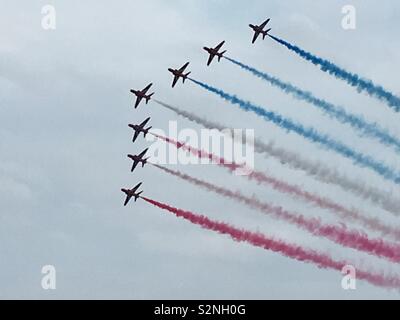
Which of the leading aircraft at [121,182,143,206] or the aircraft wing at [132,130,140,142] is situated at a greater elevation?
the aircraft wing at [132,130,140,142]

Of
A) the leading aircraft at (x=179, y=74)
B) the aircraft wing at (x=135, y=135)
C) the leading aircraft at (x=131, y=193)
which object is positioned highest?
the leading aircraft at (x=179, y=74)

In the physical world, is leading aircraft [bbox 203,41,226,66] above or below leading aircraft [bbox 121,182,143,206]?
above

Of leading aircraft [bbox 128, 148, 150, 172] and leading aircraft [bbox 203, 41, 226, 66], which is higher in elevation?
leading aircraft [bbox 203, 41, 226, 66]

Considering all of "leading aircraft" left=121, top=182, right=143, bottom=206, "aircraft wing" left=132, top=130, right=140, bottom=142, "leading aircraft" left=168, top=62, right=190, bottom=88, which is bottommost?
"leading aircraft" left=121, top=182, right=143, bottom=206

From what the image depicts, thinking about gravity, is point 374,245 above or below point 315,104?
below

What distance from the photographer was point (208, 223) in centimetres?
11706

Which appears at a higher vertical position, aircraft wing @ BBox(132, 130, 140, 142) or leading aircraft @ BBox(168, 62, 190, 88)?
leading aircraft @ BBox(168, 62, 190, 88)

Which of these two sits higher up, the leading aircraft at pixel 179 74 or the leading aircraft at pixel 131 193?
the leading aircraft at pixel 179 74

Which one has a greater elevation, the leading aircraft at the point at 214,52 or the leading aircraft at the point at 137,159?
the leading aircraft at the point at 214,52

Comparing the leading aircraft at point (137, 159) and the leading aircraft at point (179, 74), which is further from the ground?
the leading aircraft at point (179, 74)

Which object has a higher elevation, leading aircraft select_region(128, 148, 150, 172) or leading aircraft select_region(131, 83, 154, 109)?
leading aircraft select_region(131, 83, 154, 109)
